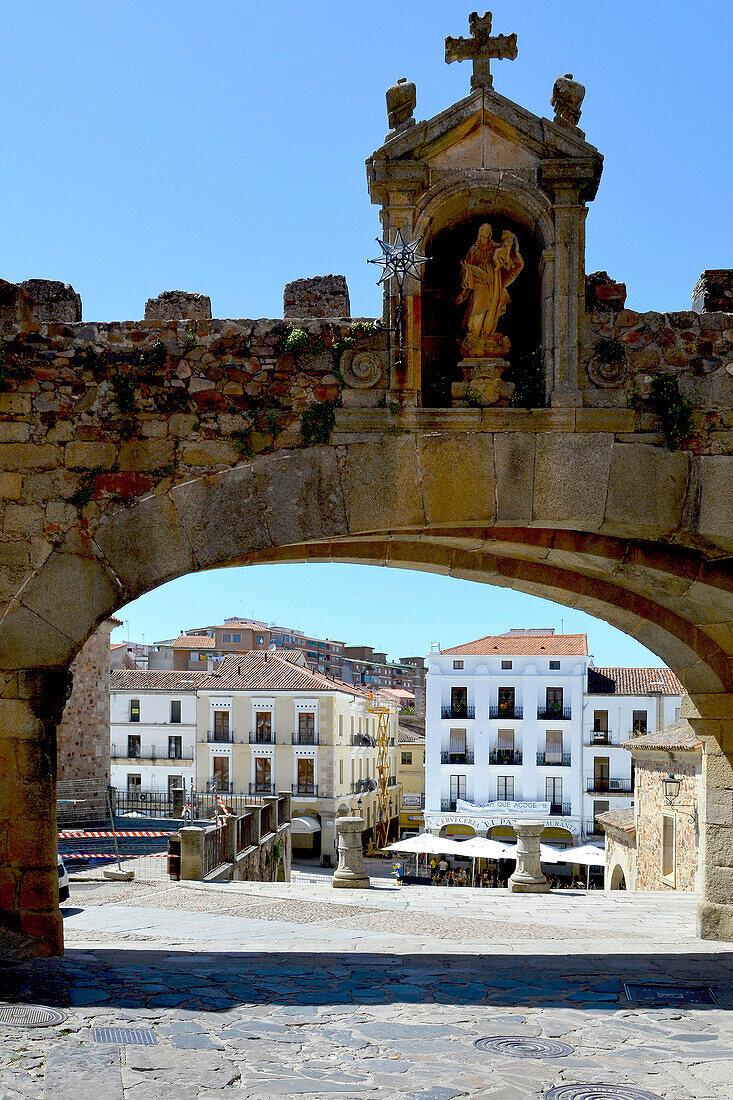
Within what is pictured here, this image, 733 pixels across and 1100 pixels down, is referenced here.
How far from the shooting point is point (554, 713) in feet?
125

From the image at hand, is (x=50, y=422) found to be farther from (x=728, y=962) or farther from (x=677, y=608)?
(x=728, y=962)

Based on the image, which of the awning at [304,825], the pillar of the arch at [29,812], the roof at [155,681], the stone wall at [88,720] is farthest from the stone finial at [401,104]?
the roof at [155,681]

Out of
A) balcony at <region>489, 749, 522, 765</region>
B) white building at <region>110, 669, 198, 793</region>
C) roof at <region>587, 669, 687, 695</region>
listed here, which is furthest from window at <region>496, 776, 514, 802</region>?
white building at <region>110, 669, 198, 793</region>

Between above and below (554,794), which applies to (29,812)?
above

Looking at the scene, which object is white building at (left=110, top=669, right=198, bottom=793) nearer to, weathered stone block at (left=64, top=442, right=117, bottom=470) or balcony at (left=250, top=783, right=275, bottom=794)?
balcony at (left=250, top=783, right=275, bottom=794)

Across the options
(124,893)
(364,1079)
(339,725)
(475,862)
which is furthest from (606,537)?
(339,725)

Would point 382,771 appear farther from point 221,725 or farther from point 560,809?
point 560,809

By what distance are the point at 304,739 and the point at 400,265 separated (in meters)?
33.7

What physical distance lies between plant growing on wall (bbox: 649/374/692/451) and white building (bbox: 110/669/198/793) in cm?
3498

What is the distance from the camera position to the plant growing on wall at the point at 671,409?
235 inches

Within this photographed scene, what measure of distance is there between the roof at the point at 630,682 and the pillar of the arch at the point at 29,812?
112 feet

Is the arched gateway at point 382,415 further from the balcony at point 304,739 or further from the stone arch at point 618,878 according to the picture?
the balcony at point 304,739

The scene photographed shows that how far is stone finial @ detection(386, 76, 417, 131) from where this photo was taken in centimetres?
609

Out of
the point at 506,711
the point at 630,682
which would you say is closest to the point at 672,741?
the point at 506,711
